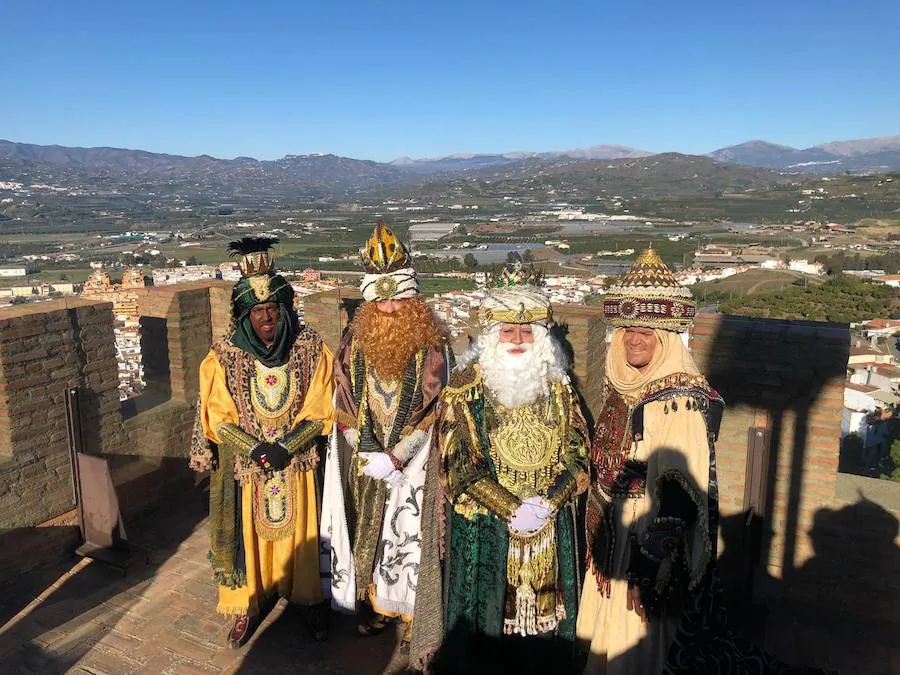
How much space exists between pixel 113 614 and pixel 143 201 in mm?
115894

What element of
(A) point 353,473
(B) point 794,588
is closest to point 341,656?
(A) point 353,473

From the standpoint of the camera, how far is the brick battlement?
12.6 ft

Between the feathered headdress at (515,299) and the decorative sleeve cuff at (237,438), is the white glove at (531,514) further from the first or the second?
the decorative sleeve cuff at (237,438)

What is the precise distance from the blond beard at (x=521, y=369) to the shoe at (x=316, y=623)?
193 cm

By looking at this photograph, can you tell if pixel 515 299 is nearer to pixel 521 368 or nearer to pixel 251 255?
pixel 521 368

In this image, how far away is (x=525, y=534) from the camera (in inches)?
120

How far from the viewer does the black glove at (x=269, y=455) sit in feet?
11.8

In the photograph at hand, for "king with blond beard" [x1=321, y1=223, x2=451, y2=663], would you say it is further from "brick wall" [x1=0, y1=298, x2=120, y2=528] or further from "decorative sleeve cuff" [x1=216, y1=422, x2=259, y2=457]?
"brick wall" [x1=0, y1=298, x2=120, y2=528]

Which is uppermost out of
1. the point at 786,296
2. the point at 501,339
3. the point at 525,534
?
the point at 501,339

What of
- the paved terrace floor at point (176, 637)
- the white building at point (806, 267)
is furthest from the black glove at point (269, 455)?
the white building at point (806, 267)

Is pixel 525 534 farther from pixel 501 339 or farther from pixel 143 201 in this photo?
pixel 143 201

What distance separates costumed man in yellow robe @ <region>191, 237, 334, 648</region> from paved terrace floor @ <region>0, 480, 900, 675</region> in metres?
0.18

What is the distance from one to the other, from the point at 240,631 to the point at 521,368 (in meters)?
2.45

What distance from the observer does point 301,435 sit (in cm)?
370
